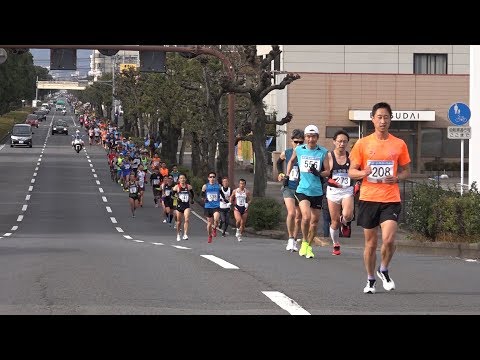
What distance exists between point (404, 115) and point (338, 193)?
50.3m

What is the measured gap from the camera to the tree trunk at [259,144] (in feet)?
132

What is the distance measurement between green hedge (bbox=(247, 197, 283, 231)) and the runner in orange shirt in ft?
79.2

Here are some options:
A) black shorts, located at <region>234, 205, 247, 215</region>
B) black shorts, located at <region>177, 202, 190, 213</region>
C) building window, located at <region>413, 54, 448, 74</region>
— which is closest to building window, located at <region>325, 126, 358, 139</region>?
building window, located at <region>413, 54, 448, 74</region>

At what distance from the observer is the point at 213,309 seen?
34.0 ft

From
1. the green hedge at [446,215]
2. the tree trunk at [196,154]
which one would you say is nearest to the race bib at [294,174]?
the green hedge at [446,215]

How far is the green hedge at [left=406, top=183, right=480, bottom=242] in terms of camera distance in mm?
20125

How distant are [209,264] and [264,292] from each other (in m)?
3.47

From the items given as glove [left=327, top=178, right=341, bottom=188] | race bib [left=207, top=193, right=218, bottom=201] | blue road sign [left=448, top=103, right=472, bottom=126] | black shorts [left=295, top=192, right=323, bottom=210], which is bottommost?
race bib [left=207, top=193, right=218, bottom=201]

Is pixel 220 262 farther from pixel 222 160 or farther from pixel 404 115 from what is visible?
pixel 404 115

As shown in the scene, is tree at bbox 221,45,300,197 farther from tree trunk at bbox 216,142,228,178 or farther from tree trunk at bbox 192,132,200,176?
tree trunk at bbox 192,132,200,176

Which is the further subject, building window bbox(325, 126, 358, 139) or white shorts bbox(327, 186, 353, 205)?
building window bbox(325, 126, 358, 139)
